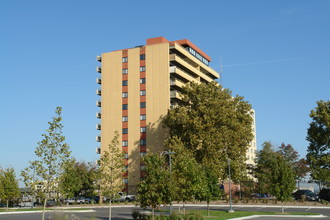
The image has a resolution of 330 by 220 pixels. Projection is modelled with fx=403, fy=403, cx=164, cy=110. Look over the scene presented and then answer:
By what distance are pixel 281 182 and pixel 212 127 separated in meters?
23.1

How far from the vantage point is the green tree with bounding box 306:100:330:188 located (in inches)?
2291

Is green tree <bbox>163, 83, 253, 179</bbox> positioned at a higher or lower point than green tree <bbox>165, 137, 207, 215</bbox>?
higher

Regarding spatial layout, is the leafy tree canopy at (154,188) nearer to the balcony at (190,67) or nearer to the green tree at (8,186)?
the green tree at (8,186)

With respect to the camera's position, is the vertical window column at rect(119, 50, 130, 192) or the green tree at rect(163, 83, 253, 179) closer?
the green tree at rect(163, 83, 253, 179)

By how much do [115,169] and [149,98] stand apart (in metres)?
48.9

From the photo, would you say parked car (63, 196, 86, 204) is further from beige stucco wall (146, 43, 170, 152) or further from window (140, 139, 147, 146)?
beige stucco wall (146, 43, 170, 152)

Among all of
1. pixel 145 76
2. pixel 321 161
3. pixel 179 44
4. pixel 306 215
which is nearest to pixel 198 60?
pixel 179 44

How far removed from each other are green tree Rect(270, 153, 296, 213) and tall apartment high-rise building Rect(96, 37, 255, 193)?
3644 centimetres

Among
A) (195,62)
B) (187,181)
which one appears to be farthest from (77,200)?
(187,181)

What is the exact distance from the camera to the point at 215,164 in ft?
205

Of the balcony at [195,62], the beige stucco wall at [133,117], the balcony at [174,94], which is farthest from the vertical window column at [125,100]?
the balcony at [195,62]

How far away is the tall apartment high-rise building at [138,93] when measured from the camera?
261 ft

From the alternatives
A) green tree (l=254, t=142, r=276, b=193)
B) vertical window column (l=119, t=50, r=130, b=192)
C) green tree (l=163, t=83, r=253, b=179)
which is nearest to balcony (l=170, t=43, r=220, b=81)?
vertical window column (l=119, t=50, r=130, b=192)

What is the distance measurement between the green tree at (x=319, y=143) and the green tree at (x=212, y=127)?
34.6 ft
